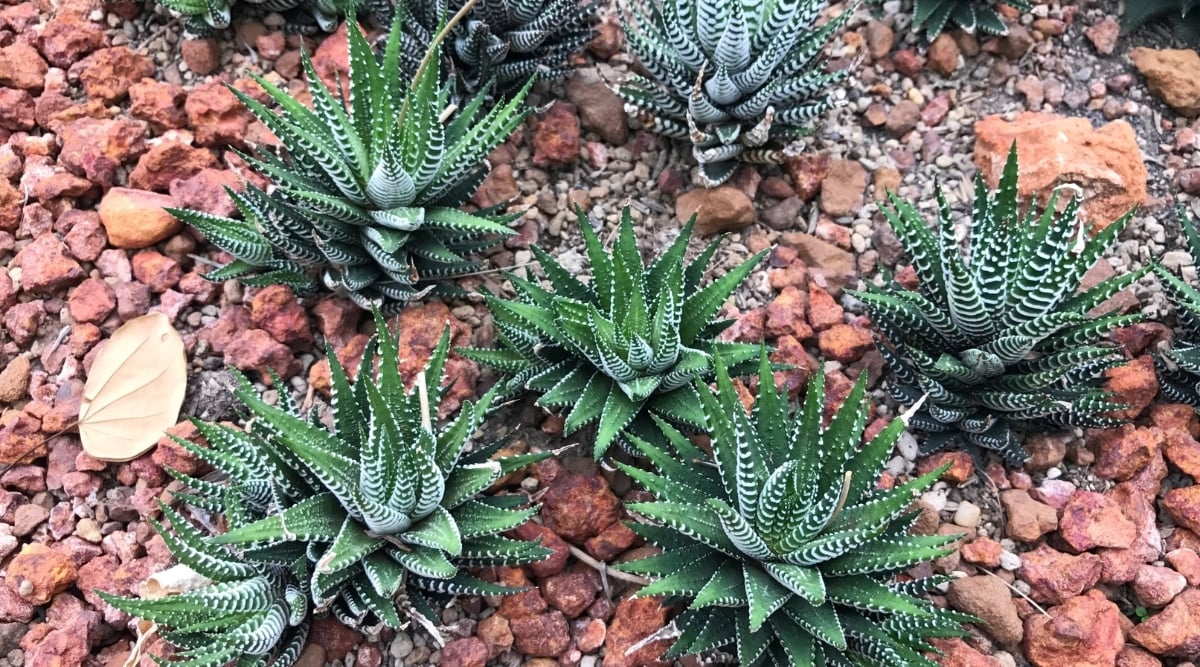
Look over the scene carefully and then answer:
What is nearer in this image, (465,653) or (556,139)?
(465,653)

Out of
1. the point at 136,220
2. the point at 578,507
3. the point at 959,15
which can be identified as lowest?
the point at 578,507

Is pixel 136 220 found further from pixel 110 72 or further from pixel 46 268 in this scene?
pixel 110 72

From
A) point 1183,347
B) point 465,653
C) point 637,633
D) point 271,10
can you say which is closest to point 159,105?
point 271,10

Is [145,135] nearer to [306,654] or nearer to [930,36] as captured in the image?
[306,654]

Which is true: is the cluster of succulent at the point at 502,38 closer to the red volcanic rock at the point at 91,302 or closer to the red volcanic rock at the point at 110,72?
the red volcanic rock at the point at 110,72

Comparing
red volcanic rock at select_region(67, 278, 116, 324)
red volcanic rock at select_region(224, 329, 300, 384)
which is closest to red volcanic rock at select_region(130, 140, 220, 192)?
red volcanic rock at select_region(67, 278, 116, 324)

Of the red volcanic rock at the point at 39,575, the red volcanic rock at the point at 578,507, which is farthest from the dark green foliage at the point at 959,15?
the red volcanic rock at the point at 39,575
